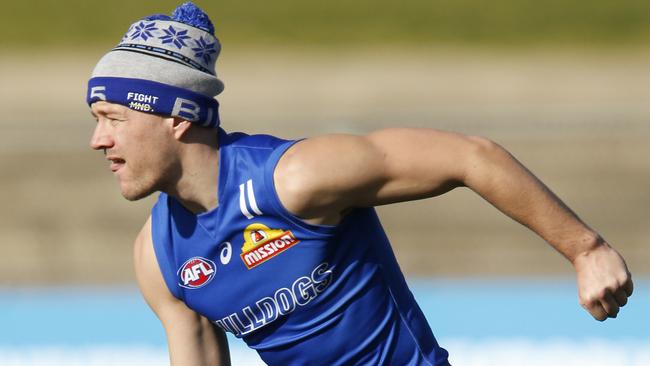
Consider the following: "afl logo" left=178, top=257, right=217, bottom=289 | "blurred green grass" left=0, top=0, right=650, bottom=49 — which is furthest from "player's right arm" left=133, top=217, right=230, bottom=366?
"blurred green grass" left=0, top=0, right=650, bottom=49

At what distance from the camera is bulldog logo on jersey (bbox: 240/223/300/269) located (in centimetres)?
387

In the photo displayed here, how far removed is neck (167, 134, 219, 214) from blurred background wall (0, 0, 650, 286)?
5.15m

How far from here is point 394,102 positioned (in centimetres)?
1630

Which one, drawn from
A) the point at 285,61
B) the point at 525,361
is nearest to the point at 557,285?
the point at 525,361

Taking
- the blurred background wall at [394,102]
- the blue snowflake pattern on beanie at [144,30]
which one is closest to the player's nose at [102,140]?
the blue snowflake pattern on beanie at [144,30]

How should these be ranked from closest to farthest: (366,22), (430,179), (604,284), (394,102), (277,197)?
1. (604,284)
2. (430,179)
3. (277,197)
4. (394,102)
5. (366,22)

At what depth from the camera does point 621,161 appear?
909 cm

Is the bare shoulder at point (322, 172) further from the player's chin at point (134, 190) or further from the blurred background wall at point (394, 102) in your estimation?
the blurred background wall at point (394, 102)

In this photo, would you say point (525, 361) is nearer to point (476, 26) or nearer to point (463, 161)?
point (463, 161)

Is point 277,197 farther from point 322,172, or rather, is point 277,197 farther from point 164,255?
point 164,255

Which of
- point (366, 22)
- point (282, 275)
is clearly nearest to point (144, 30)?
point (282, 275)

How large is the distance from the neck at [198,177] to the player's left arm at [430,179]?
312 mm

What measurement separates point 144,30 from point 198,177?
1.73 feet

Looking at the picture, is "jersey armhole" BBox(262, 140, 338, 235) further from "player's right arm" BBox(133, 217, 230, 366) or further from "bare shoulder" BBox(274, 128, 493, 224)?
"player's right arm" BBox(133, 217, 230, 366)
